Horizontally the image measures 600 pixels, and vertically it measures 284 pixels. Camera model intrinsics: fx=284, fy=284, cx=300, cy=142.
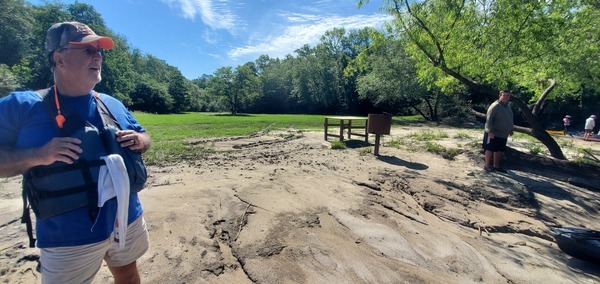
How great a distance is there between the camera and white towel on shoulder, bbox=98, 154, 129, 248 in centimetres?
158

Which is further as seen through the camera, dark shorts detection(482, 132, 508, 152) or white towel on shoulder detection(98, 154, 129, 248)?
dark shorts detection(482, 132, 508, 152)

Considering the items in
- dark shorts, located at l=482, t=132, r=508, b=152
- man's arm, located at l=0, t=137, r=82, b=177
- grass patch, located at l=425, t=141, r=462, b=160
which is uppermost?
man's arm, located at l=0, t=137, r=82, b=177

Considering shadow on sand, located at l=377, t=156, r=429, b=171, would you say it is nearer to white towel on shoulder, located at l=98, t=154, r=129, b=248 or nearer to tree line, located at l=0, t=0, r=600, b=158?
tree line, located at l=0, t=0, r=600, b=158

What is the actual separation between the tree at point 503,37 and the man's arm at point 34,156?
8.46 m

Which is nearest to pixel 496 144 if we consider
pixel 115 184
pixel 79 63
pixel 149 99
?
pixel 115 184

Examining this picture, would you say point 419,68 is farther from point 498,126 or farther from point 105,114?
point 105,114

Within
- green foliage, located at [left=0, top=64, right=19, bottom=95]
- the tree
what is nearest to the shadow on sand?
the tree

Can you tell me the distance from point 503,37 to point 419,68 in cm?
326

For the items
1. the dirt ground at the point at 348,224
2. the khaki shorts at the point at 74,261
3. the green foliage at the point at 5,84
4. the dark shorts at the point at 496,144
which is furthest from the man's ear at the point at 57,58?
the green foliage at the point at 5,84

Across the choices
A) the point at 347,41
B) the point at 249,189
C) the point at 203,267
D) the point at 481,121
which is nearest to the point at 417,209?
the point at 249,189

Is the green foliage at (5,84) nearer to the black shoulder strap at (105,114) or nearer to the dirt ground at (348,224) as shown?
the dirt ground at (348,224)

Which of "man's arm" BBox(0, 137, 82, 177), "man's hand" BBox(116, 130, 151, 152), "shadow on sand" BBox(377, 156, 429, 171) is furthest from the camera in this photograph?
"shadow on sand" BBox(377, 156, 429, 171)

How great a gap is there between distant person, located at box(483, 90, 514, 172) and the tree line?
1299mm

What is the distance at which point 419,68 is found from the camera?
10.2m
